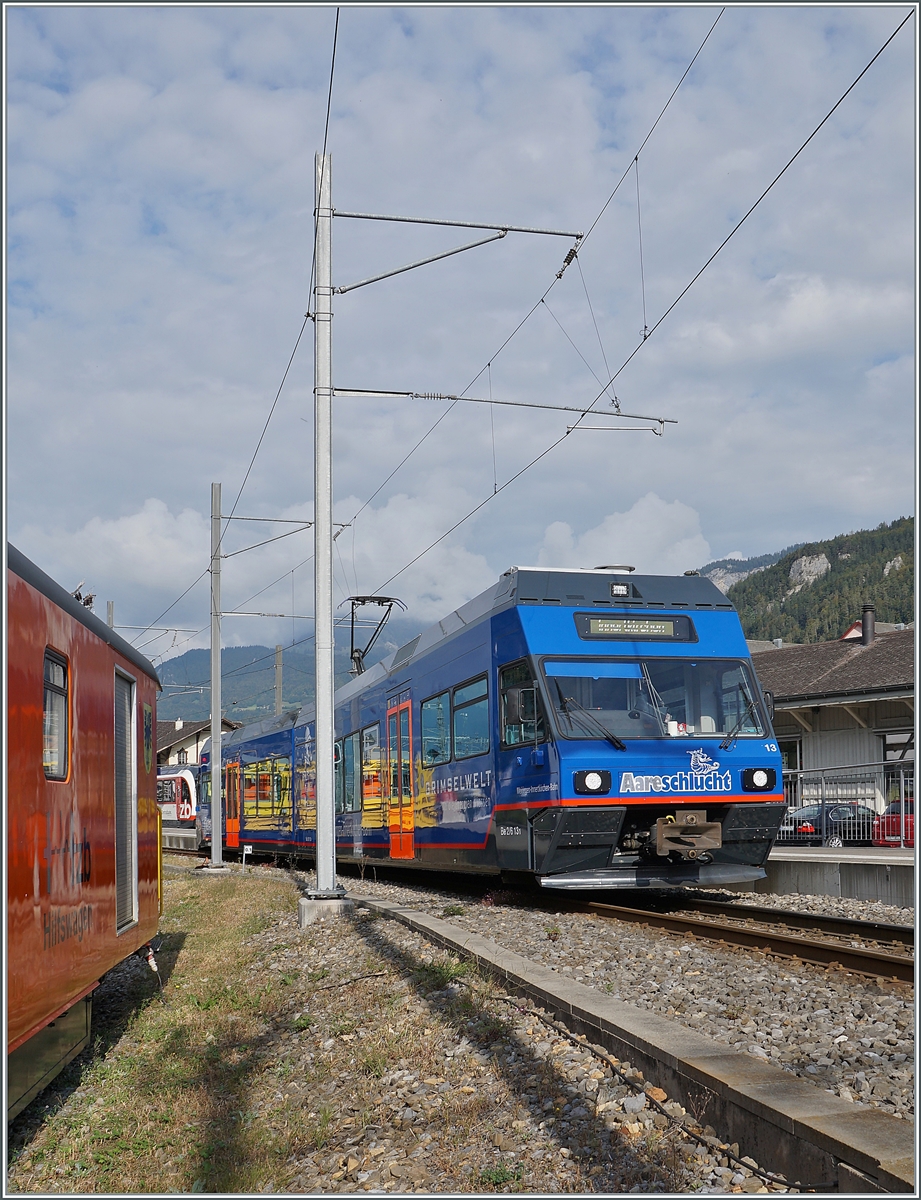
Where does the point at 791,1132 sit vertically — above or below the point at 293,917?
above

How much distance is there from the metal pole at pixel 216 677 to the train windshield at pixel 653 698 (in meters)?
15.3

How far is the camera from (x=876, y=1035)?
6.09 metres

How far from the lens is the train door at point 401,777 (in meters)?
16.6

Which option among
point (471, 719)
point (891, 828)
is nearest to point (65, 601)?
point (471, 719)

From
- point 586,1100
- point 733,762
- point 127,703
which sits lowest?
point 586,1100

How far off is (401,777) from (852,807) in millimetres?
8143

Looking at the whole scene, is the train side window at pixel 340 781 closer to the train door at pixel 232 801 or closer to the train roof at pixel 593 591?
the train roof at pixel 593 591

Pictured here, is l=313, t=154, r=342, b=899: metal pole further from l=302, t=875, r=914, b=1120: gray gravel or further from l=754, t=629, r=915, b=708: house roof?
l=754, t=629, r=915, b=708: house roof

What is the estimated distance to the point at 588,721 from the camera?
468 inches

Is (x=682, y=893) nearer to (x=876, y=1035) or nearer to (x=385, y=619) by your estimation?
(x=876, y=1035)

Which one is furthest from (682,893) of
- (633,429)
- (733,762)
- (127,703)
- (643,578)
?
(127,703)

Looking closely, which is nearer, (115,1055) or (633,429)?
(115,1055)

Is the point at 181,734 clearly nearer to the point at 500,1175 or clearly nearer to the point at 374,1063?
the point at 374,1063

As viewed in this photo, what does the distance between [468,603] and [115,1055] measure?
24.6 feet
